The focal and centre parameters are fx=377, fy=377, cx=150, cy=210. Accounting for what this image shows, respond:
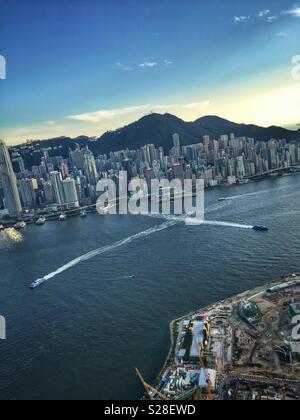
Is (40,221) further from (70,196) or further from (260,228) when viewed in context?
Result: (260,228)

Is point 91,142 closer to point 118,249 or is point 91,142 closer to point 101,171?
point 101,171

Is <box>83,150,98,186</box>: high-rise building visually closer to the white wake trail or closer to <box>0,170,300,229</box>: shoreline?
<box>0,170,300,229</box>: shoreline

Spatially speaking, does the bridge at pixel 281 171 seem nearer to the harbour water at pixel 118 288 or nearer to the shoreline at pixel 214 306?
the harbour water at pixel 118 288

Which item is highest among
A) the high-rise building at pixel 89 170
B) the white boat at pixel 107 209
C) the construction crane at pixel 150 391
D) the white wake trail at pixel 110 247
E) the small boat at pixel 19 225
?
the high-rise building at pixel 89 170

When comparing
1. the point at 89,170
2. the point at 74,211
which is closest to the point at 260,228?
the point at 74,211

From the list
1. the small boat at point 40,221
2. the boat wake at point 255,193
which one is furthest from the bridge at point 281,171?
the small boat at point 40,221

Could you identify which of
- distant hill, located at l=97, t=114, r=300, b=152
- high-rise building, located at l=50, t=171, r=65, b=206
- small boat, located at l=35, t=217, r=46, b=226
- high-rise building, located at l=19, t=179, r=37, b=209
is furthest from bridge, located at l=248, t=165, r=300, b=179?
high-rise building, located at l=19, t=179, r=37, b=209
